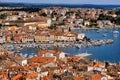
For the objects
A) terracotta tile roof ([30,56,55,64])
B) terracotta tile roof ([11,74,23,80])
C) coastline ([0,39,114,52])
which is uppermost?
terracotta tile roof ([11,74,23,80])

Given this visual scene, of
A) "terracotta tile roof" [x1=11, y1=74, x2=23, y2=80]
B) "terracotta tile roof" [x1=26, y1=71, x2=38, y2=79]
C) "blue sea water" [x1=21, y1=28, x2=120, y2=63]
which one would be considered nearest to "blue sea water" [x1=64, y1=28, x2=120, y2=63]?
"blue sea water" [x1=21, y1=28, x2=120, y2=63]

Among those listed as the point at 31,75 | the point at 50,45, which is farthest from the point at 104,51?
the point at 31,75

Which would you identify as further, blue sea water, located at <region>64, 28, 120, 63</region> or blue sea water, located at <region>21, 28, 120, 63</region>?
blue sea water, located at <region>21, 28, 120, 63</region>

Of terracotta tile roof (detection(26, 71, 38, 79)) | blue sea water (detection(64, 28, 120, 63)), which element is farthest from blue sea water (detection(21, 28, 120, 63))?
terracotta tile roof (detection(26, 71, 38, 79))

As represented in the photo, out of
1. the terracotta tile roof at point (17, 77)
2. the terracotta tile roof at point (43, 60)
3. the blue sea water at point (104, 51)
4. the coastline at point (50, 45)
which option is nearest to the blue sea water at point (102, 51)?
the blue sea water at point (104, 51)

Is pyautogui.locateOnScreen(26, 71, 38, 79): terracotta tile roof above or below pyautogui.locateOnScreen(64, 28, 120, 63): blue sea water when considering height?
above

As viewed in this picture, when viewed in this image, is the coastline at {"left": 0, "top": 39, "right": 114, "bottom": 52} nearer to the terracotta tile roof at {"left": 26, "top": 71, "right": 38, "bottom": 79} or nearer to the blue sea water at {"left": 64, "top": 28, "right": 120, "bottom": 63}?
the blue sea water at {"left": 64, "top": 28, "right": 120, "bottom": 63}

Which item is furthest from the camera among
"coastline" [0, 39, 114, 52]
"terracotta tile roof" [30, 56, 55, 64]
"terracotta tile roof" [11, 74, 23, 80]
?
"coastline" [0, 39, 114, 52]

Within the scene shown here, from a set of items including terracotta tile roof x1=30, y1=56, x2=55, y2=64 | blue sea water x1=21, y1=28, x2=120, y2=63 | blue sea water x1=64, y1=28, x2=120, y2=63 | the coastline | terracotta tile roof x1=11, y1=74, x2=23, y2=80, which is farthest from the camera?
the coastline

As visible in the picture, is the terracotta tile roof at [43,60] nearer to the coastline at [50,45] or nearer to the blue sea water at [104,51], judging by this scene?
the blue sea water at [104,51]

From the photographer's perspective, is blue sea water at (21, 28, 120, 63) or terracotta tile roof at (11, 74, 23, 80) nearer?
terracotta tile roof at (11, 74, 23, 80)

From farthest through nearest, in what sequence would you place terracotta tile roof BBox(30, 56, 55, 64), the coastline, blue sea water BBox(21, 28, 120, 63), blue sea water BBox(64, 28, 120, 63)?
the coastline < blue sea water BBox(21, 28, 120, 63) < blue sea water BBox(64, 28, 120, 63) < terracotta tile roof BBox(30, 56, 55, 64)

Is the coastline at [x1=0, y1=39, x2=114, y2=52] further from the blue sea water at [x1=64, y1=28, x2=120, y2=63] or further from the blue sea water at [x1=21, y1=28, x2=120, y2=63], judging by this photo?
the blue sea water at [x1=64, y1=28, x2=120, y2=63]

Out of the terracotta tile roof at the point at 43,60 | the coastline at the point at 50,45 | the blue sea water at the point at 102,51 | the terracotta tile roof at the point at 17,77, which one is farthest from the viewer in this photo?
the coastline at the point at 50,45
